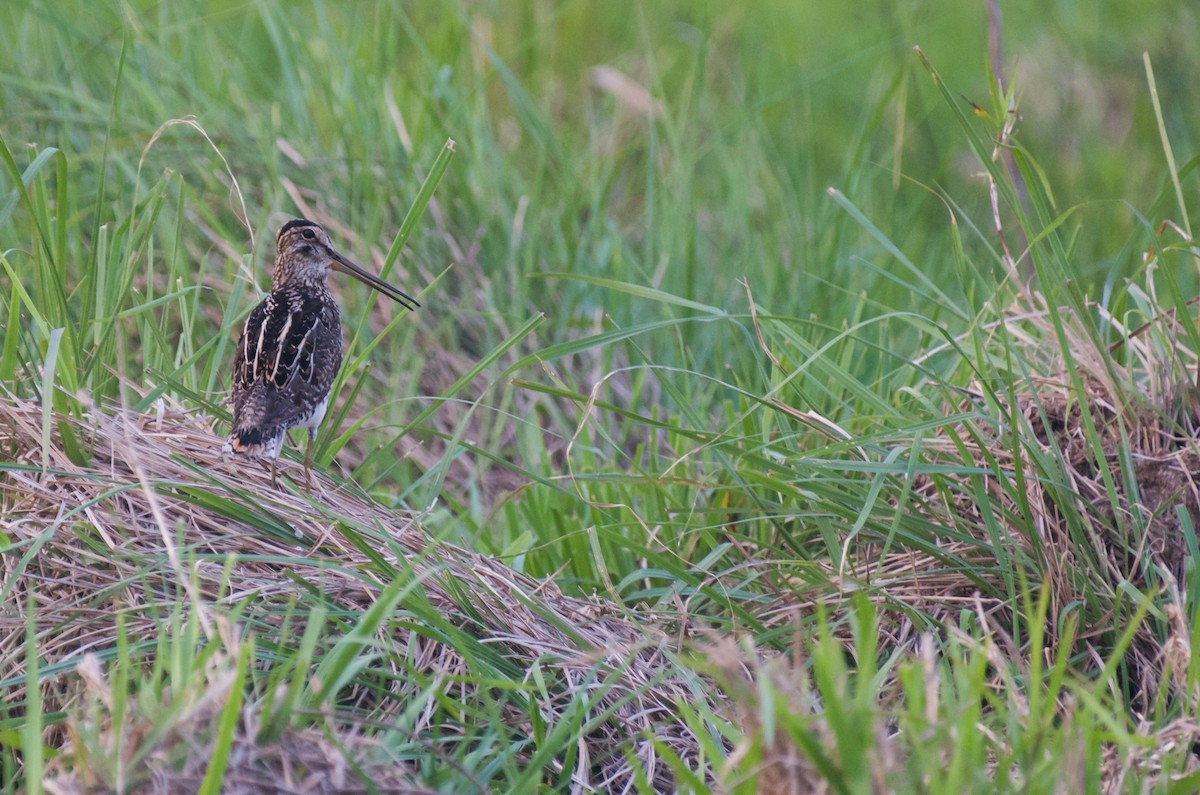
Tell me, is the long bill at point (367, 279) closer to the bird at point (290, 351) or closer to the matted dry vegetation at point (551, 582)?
the bird at point (290, 351)

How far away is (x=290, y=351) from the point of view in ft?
11.0

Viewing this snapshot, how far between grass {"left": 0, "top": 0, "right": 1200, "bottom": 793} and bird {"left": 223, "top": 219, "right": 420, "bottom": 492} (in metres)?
0.08

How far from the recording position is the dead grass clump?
2525 mm

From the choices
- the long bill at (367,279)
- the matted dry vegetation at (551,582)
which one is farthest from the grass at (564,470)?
the long bill at (367,279)

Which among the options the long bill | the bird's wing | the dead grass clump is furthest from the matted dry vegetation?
the long bill

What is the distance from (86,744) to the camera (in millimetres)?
2047

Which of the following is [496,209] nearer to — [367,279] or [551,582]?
[367,279]

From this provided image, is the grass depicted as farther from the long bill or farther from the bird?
the long bill

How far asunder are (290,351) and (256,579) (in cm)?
85

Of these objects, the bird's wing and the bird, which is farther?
the bird's wing

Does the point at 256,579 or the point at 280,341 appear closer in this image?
the point at 256,579

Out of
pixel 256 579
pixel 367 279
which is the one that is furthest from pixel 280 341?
pixel 256 579

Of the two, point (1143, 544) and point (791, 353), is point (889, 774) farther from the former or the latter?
point (791, 353)

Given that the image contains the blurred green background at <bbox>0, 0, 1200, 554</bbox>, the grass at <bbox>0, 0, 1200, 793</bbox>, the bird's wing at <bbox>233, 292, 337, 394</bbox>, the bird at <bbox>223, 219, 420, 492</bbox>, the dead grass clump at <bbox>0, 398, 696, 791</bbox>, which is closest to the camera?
the grass at <bbox>0, 0, 1200, 793</bbox>
